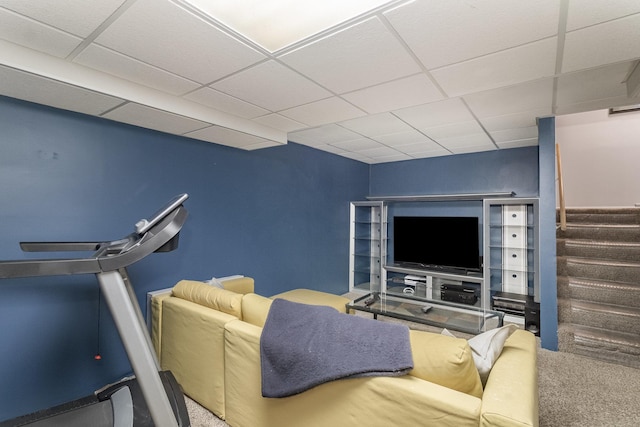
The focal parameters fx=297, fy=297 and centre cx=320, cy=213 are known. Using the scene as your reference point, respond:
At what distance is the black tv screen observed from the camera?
4.21 meters

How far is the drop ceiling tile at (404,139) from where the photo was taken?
11.6ft

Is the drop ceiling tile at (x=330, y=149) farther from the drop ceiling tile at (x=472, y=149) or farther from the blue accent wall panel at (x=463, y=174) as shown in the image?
the drop ceiling tile at (x=472, y=149)

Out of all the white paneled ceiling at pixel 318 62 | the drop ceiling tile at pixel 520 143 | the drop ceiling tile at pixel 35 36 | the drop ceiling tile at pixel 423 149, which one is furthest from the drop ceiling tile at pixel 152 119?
the drop ceiling tile at pixel 520 143

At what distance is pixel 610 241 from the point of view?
3.51 meters

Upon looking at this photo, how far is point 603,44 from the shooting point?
4.99ft

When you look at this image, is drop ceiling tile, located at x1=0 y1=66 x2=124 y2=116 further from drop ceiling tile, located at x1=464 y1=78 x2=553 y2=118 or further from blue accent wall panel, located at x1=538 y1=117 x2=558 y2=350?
blue accent wall panel, located at x1=538 y1=117 x2=558 y2=350

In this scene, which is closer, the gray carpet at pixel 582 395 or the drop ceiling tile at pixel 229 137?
the gray carpet at pixel 582 395

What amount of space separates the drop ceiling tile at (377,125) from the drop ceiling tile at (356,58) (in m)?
0.95

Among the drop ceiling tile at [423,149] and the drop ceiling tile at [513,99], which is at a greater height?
the drop ceiling tile at [423,149]

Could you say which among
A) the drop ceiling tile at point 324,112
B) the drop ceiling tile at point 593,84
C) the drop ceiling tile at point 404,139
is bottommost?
the drop ceiling tile at point 324,112

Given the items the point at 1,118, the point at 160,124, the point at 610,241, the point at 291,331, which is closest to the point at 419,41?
the point at 291,331

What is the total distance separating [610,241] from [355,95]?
3.63 metres

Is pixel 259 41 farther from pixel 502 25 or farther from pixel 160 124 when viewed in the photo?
pixel 160 124

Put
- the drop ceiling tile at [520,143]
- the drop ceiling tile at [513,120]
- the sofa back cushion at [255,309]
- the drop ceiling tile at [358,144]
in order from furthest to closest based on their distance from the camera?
the drop ceiling tile at [358,144] < the drop ceiling tile at [520,143] < the drop ceiling tile at [513,120] < the sofa back cushion at [255,309]
